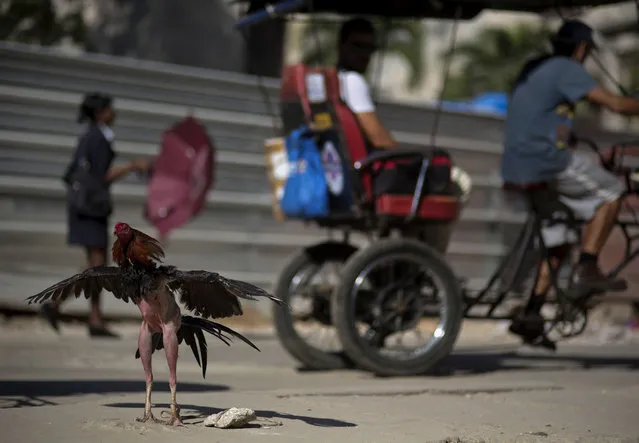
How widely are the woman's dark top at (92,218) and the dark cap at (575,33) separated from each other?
13.2 feet

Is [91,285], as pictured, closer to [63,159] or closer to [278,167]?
[278,167]

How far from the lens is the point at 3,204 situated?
11.4m

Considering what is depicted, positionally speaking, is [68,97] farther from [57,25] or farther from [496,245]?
[57,25]

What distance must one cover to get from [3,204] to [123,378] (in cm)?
435

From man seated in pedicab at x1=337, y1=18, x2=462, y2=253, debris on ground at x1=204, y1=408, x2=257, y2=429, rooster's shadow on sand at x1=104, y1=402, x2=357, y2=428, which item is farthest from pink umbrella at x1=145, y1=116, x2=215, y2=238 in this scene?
debris on ground at x1=204, y1=408, x2=257, y2=429

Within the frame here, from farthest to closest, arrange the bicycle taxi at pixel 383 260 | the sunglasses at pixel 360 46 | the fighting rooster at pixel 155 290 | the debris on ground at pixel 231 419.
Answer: the sunglasses at pixel 360 46
the bicycle taxi at pixel 383 260
the debris on ground at pixel 231 419
the fighting rooster at pixel 155 290

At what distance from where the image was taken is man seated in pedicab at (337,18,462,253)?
7.81m

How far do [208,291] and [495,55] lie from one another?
1146 inches

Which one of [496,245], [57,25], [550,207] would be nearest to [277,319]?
[550,207]

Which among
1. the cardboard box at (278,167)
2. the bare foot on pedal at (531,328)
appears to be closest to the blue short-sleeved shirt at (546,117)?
the bare foot on pedal at (531,328)

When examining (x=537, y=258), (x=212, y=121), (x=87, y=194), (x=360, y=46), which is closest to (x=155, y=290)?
(x=360, y=46)

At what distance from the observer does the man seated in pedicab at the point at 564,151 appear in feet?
26.0

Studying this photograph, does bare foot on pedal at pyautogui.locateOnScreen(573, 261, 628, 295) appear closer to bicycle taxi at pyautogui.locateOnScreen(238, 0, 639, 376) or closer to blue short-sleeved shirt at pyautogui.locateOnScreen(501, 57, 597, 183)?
bicycle taxi at pyautogui.locateOnScreen(238, 0, 639, 376)

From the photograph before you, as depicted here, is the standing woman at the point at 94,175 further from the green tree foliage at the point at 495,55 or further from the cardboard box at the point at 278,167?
the green tree foliage at the point at 495,55
